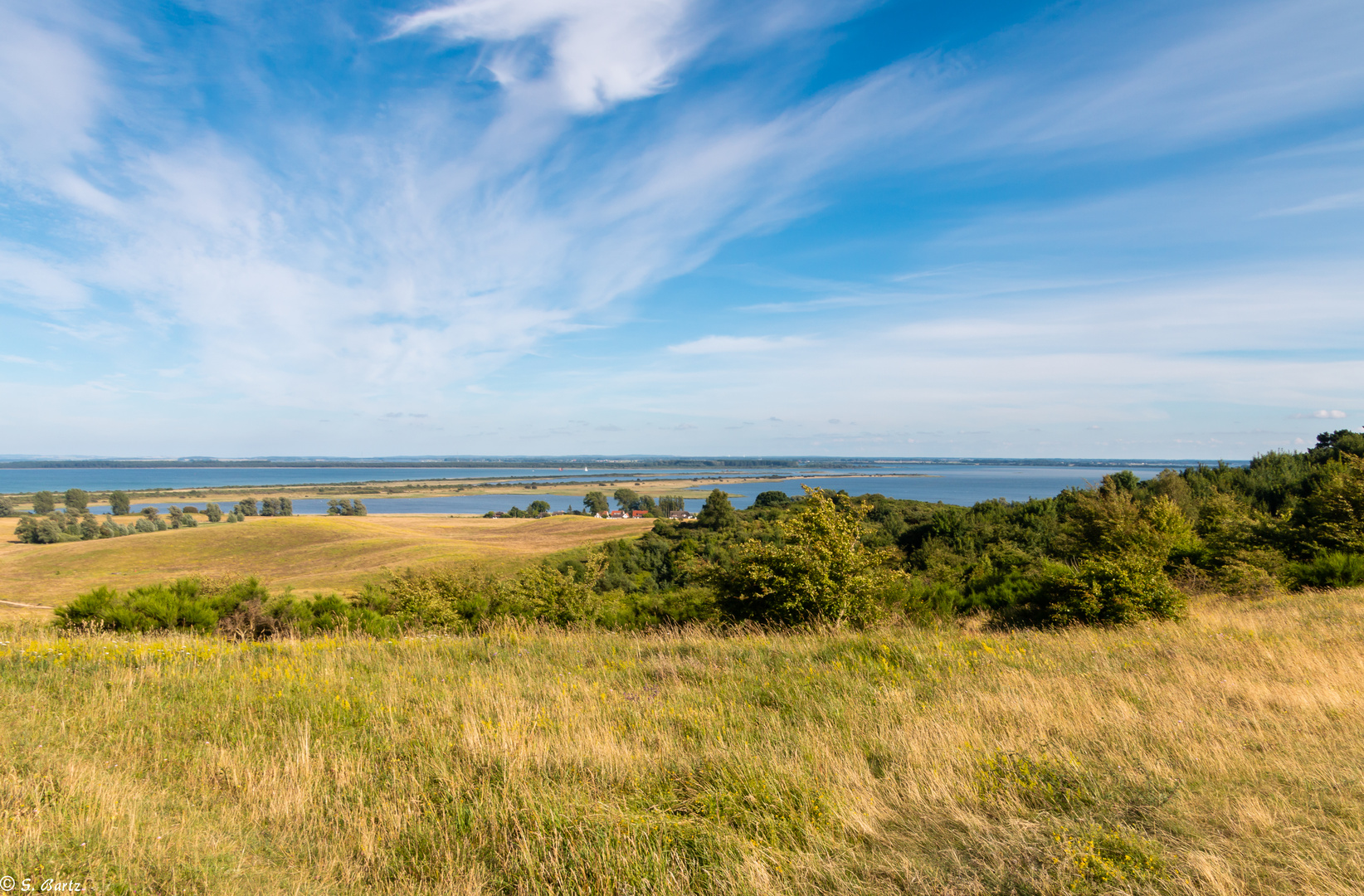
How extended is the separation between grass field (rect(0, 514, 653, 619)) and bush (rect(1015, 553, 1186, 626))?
162 ft

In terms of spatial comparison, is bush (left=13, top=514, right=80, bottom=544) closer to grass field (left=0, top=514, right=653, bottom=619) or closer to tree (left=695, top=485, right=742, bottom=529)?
grass field (left=0, top=514, right=653, bottom=619)

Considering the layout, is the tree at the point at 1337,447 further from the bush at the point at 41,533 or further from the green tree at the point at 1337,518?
the bush at the point at 41,533

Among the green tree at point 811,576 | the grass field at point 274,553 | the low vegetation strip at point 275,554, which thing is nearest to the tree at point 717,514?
the grass field at point 274,553

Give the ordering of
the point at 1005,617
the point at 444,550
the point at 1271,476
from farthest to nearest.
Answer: the point at 444,550 < the point at 1271,476 < the point at 1005,617

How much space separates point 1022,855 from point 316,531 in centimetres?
8631

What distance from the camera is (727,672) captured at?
7.46m

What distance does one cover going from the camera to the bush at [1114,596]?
37.2 ft

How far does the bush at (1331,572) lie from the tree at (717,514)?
54.1 meters

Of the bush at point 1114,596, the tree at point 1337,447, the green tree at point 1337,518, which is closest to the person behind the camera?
the bush at point 1114,596

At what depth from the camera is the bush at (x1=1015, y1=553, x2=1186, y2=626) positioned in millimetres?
11352

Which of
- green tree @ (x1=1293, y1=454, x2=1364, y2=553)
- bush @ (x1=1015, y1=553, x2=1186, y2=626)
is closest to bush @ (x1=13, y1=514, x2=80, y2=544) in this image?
bush @ (x1=1015, y1=553, x2=1186, y2=626)

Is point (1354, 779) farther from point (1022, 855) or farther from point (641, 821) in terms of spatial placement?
point (641, 821)

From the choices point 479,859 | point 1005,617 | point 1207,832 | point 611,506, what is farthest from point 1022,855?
point 611,506

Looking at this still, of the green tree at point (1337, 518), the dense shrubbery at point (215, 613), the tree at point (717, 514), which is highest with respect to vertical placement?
the green tree at point (1337, 518)
